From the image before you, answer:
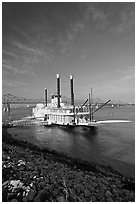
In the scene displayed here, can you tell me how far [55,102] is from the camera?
61.1 metres

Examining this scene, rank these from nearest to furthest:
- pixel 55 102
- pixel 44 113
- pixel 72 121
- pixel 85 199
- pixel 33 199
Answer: pixel 33 199 < pixel 85 199 < pixel 72 121 < pixel 44 113 < pixel 55 102

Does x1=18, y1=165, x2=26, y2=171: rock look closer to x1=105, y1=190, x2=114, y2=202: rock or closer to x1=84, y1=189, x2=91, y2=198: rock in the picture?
x1=84, y1=189, x2=91, y2=198: rock

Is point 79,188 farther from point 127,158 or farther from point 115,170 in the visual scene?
point 127,158

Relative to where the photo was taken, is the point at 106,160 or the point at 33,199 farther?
the point at 106,160

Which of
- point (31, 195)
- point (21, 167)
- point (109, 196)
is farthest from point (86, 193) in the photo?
point (21, 167)

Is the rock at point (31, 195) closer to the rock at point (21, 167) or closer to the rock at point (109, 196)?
the rock at point (21, 167)

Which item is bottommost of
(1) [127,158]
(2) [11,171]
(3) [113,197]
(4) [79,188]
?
(1) [127,158]

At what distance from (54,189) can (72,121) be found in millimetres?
39511

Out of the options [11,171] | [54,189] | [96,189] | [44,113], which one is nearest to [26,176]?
[11,171]

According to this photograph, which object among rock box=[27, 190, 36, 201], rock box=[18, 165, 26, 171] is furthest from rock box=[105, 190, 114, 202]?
rock box=[18, 165, 26, 171]

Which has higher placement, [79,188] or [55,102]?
[55,102]

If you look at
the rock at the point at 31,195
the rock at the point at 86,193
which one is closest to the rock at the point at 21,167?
the rock at the point at 31,195

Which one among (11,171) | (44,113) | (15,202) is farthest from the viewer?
(44,113)

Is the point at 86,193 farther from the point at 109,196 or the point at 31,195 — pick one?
the point at 31,195
